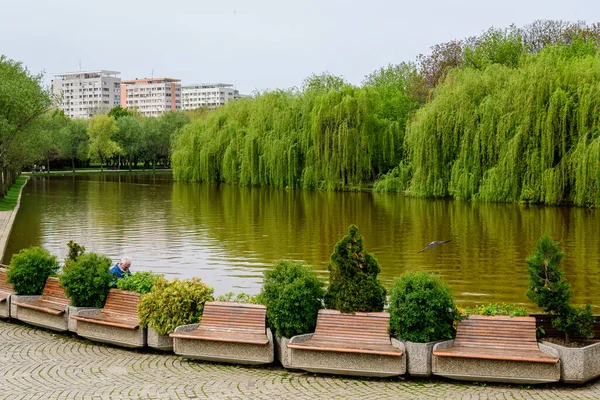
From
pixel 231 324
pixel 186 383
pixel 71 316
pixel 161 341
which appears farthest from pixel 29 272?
pixel 186 383

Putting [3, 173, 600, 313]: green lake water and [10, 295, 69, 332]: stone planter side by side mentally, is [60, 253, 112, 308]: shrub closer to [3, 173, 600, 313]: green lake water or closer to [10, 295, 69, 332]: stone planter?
[10, 295, 69, 332]: stone planter

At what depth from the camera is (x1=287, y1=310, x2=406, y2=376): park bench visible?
9891mm

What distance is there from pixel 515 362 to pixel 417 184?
39.9 meters

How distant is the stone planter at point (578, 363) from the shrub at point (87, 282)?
746 cm

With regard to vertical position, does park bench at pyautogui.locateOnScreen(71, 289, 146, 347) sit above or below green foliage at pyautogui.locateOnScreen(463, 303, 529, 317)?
below

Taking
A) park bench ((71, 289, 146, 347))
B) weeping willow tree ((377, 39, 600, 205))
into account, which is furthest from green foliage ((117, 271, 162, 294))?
weeping willow tree ((377, 39, 600, 205))

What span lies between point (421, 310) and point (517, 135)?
33.5 m

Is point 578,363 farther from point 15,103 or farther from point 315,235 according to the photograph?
point 15,103

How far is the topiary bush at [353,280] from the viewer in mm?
10695

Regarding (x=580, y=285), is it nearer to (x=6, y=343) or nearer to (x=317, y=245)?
(x=317, y=245)

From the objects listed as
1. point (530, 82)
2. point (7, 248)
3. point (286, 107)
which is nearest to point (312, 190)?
point (286, 107)

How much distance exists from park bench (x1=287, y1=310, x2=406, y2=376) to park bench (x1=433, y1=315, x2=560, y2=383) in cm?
65

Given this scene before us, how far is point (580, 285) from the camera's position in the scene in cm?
1970

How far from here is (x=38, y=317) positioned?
13164 mm
